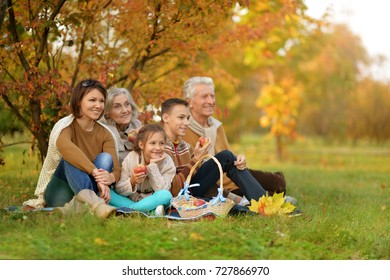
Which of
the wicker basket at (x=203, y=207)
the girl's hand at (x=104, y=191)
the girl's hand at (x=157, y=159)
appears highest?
the girl's hand at (x=157, y=159)

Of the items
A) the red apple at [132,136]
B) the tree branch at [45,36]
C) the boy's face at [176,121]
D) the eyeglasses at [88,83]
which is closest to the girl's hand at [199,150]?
the boy's face at [176,121]

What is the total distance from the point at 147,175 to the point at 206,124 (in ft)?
3.61

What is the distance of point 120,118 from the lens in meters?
5.27

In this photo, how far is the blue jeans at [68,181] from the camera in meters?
4.60

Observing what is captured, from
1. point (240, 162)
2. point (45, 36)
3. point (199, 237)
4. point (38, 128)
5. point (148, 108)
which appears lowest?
point (199, 237)

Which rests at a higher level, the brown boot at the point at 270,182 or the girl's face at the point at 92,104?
the girl's face at the point at 92,104

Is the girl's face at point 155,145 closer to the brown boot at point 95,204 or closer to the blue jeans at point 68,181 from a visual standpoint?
the blue jeans at point 68,181

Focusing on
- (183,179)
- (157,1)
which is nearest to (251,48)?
(157,1)

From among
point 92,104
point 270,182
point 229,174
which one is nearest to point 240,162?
point 229,174

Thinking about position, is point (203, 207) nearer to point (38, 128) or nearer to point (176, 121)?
point (176, 121)

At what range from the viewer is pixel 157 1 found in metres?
5.44

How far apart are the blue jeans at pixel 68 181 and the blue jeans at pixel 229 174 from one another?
79 cm

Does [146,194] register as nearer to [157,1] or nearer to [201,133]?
[201,133]

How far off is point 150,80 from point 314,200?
2.26 metres
